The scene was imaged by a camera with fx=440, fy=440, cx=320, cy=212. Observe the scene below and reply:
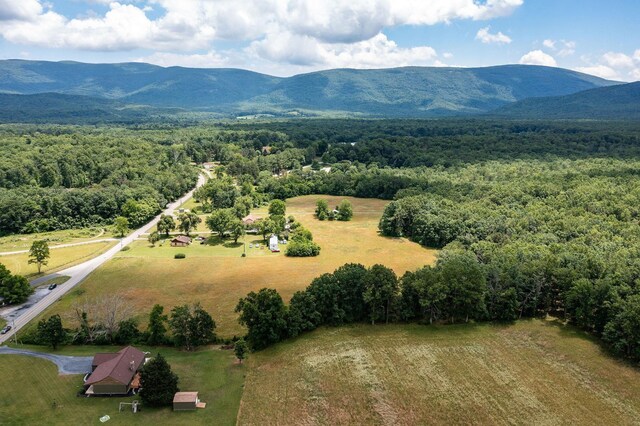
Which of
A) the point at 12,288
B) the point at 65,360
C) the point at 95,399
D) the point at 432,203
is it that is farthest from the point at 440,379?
the point at 432,203

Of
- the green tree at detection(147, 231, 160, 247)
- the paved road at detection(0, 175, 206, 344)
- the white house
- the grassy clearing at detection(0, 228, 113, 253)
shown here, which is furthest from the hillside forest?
the white house

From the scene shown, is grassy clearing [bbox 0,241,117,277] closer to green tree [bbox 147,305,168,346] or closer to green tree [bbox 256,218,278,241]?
green tree [bbox 256,218,278,241]

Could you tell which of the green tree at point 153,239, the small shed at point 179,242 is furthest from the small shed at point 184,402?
the green tree at point 153,239

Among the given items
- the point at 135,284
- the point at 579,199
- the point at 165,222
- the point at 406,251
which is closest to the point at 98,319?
the point at 135,284

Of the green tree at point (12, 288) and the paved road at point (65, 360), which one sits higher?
the green tree at point (12, 288)

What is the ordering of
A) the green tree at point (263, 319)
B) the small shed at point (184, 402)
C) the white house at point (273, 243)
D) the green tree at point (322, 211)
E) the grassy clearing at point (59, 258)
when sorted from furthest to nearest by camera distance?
the green tree at point (322, 211) < the white house at point (273, 243) < the grassy clearing at point (59, 258) < the green tree at point (263, 319) < the small shed at point (184, 402)

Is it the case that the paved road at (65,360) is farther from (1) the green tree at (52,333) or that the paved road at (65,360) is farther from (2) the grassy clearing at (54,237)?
(2) the grassy clearing at (54,237)

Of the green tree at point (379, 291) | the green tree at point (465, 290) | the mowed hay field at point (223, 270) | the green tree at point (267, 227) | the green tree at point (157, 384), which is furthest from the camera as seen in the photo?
the green tree at point (267, 227)

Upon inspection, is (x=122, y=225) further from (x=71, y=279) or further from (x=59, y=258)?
(x=71, y=279)
